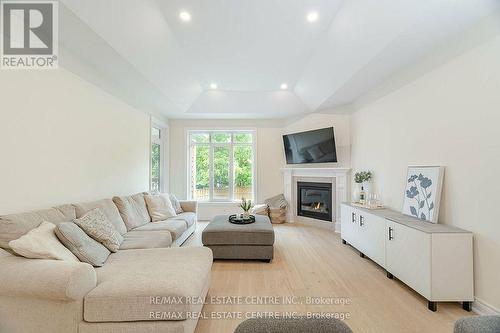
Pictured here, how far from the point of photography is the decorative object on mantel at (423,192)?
2564mm

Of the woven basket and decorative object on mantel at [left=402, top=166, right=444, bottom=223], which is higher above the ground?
decorative object on mantel at [left=402, top=166, right=444, bottom=223]

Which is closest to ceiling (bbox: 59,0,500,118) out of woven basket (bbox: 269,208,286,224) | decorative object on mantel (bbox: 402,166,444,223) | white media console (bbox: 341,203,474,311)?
decorative object on mantel (bbox: 402,166,444,223)

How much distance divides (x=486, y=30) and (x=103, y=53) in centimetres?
406

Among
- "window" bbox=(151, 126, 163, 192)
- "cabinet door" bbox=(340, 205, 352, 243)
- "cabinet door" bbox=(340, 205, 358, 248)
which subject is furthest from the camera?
A: "window" bbox=(151, 126, 163, 192)

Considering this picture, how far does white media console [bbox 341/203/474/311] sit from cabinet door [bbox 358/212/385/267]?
65 mm

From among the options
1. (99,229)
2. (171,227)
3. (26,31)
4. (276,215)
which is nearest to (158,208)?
(171,227)

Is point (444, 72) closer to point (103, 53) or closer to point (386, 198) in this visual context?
point (386, 198)

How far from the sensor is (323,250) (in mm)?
3814

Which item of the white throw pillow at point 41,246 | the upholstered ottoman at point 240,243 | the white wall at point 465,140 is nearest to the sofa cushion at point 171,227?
the upholstered ottoman at point 240,243

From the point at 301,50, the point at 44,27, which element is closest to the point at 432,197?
the point at 301,50

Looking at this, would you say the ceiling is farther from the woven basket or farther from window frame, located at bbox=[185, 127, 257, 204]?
the woven basket

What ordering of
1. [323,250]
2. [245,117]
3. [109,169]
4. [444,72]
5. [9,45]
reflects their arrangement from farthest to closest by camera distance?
[245,117]
[323,250]
[109,169]
[444,72]
[9,45]

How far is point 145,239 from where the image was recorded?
9.10 feet

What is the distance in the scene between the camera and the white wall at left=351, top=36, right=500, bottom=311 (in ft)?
6.79
